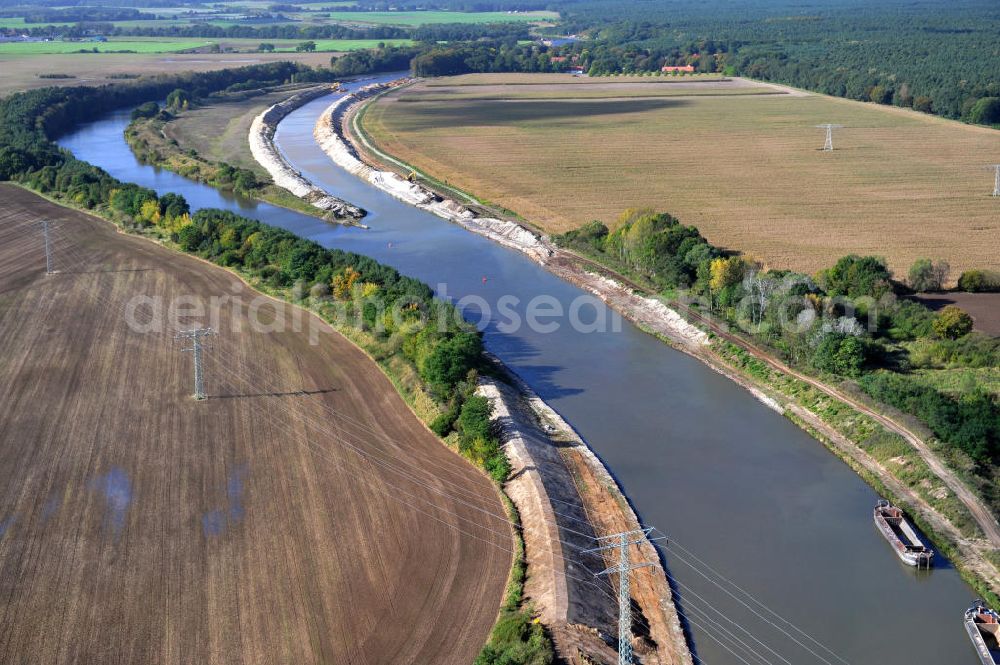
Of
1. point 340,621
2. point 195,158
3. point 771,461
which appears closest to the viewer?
point 340,621

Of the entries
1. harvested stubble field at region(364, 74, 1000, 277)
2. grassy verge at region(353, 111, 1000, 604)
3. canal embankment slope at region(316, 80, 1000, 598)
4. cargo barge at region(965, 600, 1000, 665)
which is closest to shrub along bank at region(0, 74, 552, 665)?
canal embankment slope at region(316, 80, 1000, 598)

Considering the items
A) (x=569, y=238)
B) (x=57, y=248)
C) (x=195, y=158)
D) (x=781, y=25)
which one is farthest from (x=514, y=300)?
(x=781, y=25)

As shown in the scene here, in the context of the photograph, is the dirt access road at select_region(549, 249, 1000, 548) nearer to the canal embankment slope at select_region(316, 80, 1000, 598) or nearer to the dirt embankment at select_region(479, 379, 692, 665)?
the canal embankment slope at select_region(316, 80, 1000, 598)

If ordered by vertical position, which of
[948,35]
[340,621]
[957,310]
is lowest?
[340,621]

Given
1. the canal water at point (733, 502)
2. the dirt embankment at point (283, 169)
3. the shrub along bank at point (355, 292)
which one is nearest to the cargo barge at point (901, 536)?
the canal water at point (733, 502)

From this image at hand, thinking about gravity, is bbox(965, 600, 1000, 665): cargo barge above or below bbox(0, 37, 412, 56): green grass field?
below

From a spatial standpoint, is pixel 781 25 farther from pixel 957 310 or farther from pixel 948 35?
pixel 957 310

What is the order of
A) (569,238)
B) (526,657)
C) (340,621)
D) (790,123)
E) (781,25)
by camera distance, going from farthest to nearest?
(781,25), (790,123), (569,238), (340,621), (526,657)
